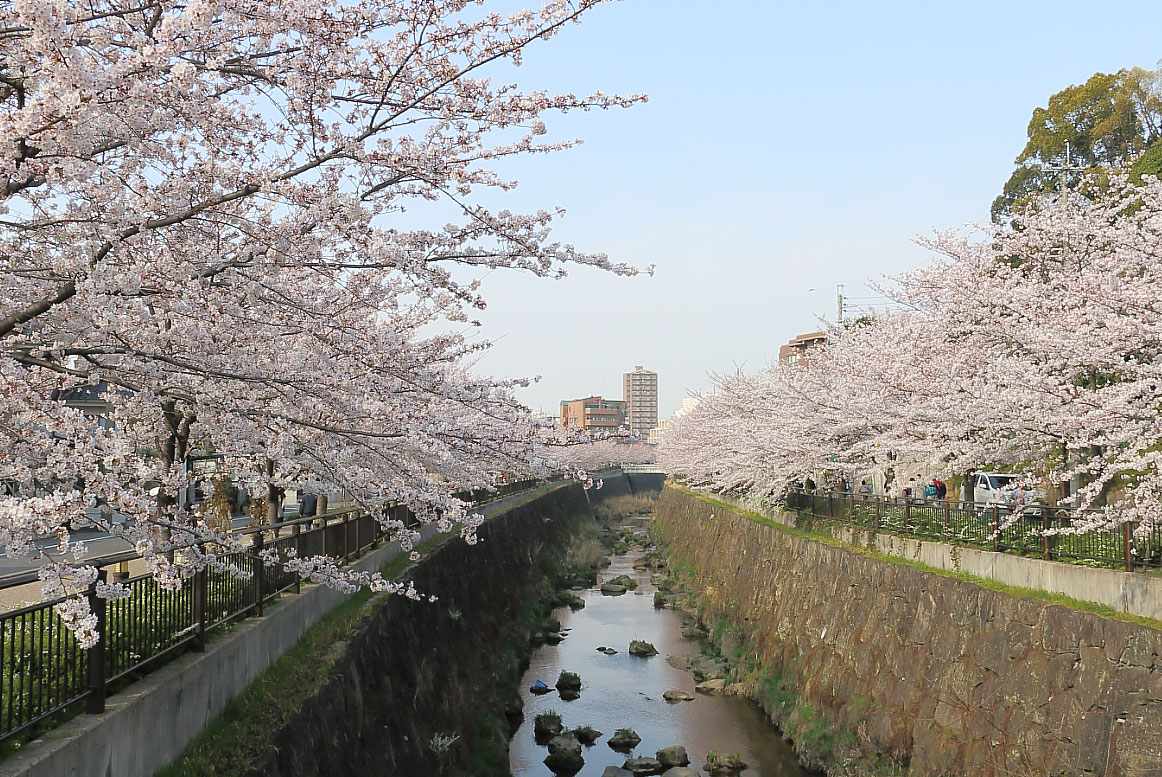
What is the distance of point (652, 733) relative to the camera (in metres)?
15.7

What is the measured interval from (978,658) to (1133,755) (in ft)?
9.16

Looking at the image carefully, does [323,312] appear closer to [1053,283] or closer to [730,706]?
[1053,283]

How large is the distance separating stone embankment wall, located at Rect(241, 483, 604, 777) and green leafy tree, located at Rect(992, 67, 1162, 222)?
21.8 metres

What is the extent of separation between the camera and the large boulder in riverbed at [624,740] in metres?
14.8

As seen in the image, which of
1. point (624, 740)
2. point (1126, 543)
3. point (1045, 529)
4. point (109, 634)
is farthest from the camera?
point (624, 740)

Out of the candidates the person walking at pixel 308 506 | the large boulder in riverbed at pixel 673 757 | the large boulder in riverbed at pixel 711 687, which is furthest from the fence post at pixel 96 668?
the large boulder in riverbed at pixel 711 687

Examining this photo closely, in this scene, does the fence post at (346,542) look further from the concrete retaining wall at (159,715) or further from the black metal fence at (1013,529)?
the black metal fence at (1013,529)

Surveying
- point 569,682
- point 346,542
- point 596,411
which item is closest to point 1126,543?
point 346,542

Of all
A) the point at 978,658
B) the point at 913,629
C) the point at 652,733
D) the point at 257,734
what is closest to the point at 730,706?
the point at 652,733

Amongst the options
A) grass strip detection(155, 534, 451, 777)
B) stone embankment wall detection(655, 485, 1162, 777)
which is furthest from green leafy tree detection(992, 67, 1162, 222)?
grass strip detection(155, 534, 451, 777)

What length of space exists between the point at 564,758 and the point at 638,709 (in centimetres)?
375

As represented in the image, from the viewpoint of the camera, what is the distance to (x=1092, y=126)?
99.0 ft

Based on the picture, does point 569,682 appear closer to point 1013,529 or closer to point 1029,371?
point 1013,529

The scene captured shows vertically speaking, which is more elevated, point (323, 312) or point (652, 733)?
point (323, 312)
